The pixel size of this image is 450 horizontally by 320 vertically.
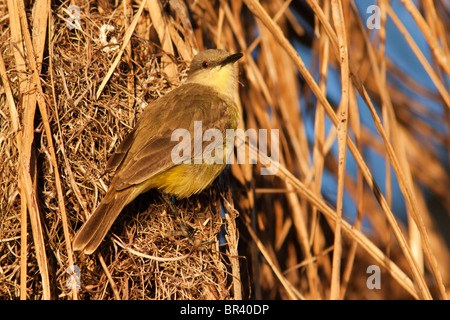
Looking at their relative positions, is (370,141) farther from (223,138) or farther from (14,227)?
(14,227)

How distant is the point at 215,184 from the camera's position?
3373mm

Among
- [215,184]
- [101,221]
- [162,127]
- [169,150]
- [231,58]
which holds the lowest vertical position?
[101,221]

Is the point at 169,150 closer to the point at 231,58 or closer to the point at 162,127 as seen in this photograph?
the point at 162,127

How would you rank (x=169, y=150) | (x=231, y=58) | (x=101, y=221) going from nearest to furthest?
(x=101, y=221)
(x=169, y=150)
(x=231, y=58)

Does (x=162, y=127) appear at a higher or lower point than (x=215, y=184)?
higher

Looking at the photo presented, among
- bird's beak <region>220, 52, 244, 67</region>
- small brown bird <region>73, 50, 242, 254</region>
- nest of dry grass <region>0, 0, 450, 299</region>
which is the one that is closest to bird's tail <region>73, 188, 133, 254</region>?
small brown bird <region>73, 50, 242, 254</region>

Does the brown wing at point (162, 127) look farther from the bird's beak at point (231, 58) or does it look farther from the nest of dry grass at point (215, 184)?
the bird's beak at point (231, 58)

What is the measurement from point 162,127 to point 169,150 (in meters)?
0.16

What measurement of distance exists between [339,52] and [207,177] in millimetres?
1037

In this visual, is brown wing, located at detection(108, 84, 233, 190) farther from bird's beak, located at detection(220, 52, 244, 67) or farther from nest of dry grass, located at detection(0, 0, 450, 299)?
bird's beak, located at detection(220, 52, 244, 67)

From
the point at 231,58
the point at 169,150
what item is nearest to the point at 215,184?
the point at 169,150

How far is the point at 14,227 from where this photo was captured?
285 centimetres

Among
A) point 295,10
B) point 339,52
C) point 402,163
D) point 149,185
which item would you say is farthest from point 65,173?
point 295,10

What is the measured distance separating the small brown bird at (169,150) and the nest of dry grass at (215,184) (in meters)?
0.10
